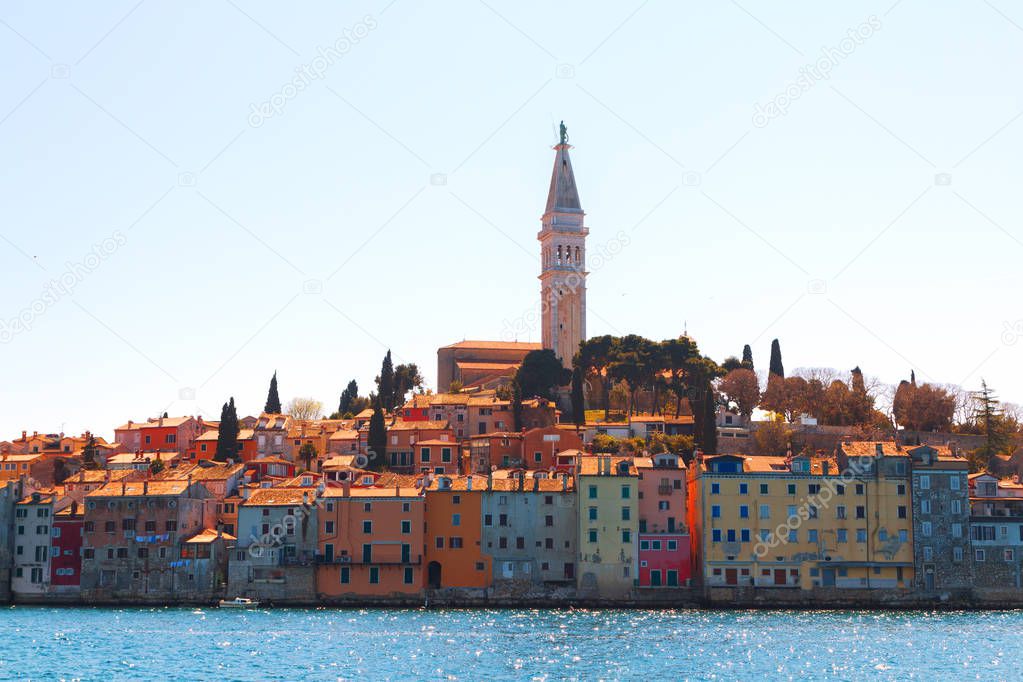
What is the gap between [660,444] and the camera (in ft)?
278

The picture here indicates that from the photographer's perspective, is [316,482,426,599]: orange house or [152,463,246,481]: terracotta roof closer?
[316,482,426,599]: orange house

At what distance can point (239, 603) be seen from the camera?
69.2m

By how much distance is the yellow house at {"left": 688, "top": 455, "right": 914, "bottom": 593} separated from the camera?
7025cm

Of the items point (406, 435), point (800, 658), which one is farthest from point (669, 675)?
point (406, 435)

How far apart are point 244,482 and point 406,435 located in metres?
12.6

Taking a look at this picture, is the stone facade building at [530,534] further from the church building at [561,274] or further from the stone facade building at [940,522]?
the church building at [561,274]

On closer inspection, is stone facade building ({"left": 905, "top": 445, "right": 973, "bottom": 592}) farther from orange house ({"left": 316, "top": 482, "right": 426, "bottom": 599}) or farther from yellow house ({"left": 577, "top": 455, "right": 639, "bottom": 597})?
orange house ({"left": 316, "top": 482, "right": 426, "bottom": 599})

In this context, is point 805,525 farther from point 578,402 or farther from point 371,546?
point 578,402

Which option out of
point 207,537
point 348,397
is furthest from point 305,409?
point 207,537

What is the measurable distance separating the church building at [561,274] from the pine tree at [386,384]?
20.3 feet

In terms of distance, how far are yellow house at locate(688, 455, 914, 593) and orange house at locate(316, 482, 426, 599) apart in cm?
1443

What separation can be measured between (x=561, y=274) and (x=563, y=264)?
3.69ft

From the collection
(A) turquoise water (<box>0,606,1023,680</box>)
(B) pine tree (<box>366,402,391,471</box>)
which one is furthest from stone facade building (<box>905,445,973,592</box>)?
(B) pine tree (<box>366,402,391,471</box>)

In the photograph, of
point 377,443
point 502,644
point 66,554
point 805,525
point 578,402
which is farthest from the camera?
point 578,402
